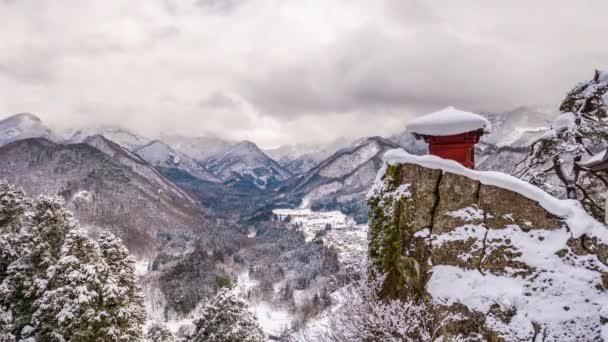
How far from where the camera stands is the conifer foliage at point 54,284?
20.0 m

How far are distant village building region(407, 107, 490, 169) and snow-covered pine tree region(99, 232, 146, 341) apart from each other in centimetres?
1700

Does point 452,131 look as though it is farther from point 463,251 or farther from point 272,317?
point 272,317

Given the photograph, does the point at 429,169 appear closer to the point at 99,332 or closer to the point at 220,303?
the point at 99,332

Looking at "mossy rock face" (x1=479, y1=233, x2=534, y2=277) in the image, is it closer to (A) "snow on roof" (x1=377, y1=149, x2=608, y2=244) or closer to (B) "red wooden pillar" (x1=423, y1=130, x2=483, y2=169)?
(A) "snow on roof" (x1=377, y1=149, x2=608, y2=244)

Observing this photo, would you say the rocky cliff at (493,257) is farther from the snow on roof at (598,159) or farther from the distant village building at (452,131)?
the snow on roof at (598,159)

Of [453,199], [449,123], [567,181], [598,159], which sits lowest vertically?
[567,181]

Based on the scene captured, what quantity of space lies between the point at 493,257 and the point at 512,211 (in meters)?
1.48

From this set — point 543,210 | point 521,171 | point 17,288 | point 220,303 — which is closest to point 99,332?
point 17,288

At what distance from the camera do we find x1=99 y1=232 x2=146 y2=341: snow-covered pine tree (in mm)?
20812

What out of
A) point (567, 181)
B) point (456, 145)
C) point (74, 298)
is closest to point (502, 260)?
point (456, 145)

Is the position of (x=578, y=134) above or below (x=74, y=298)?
above

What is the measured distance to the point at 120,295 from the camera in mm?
21062

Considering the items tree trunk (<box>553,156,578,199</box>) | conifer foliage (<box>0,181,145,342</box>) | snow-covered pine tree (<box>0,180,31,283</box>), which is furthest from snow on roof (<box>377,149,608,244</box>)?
snow-covered pine tree (<box>0,180,31,283</box>)

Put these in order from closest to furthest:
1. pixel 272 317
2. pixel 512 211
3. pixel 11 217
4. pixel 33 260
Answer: pixel 512 211, pixel 33 260, pixel 11 217, pixel 272 317
